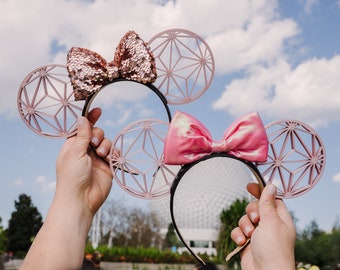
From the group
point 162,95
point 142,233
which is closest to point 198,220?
point 142,233

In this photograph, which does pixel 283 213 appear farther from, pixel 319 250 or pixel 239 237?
pixel 319 250

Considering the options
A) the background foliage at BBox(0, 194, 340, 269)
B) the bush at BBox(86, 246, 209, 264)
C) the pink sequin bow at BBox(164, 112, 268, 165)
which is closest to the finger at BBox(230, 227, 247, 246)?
the pink sequin bow at BBox(164, 112, 268, 165)

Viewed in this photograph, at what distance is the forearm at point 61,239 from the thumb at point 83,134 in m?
0.19

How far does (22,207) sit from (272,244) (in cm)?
3268

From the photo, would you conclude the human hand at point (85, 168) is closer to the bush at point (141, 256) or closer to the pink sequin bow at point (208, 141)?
the pink sequin bow at point (208, 141)

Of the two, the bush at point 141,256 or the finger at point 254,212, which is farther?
the bush at point 141,256

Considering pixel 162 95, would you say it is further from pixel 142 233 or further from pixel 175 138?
pixel 142 233

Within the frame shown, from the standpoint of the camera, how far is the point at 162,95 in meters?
1.90

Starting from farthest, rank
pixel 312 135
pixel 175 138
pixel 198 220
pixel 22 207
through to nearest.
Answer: pixel 22 207
pixel 198 220
pixel 312 135
pixel 175 138

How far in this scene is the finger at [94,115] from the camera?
190 cm

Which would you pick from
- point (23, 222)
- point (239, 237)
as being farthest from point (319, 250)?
point (239, 237)

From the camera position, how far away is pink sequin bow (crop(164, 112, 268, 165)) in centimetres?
167

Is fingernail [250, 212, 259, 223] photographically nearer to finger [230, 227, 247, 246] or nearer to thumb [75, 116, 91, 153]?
finger [230, 227, 247, 246]

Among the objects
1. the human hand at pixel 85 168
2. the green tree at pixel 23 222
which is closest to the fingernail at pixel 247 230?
the human hand at pixel 85 168
